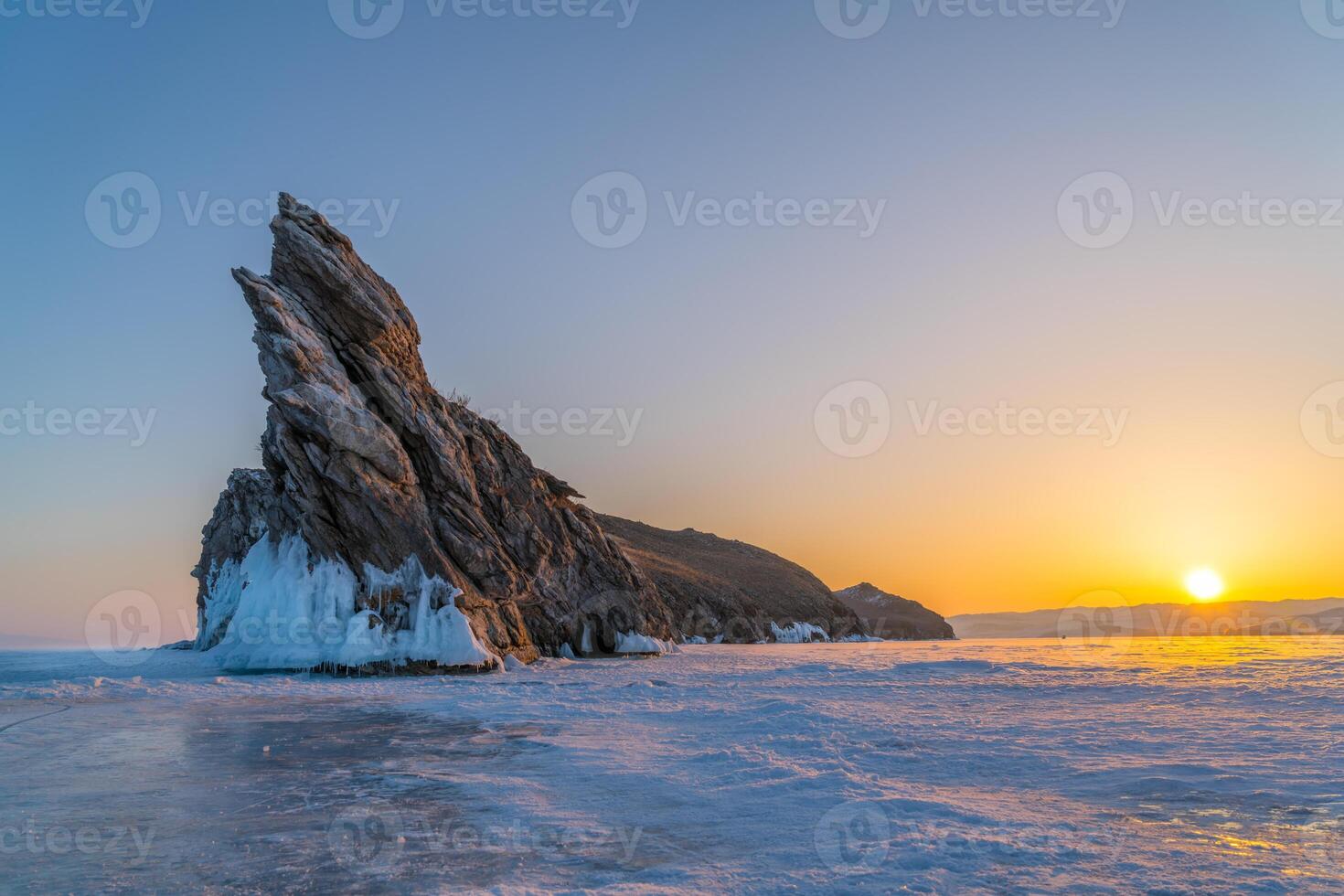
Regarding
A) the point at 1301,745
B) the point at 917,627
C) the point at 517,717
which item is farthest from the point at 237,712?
the point at 917,627

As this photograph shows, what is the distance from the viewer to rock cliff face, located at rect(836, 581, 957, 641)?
120812 millimetres

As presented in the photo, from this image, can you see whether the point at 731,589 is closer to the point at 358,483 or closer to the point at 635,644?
the point at 635,644

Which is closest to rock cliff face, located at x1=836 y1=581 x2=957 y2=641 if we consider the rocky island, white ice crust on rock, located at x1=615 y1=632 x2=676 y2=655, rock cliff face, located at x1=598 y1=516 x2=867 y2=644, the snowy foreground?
rock cliff face, located at x1=598 y1=516 x2=867 y2=644

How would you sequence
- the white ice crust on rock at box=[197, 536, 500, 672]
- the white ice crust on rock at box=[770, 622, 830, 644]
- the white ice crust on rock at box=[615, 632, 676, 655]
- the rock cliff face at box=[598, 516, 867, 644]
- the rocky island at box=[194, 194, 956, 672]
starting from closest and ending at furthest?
the white ice crust on rock at box=[197, 536, 500, 672]
the rocky island at box=[194, 194, 956, 672]
the white ice crust on rock at box=[615, 632, 676, 655]
the rock cliff face at box=[598, 516, 867, 644]
the white ice crust on rock at box=[770, 622, 830, 644]

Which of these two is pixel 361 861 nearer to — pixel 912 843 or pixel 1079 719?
pixel 912 843

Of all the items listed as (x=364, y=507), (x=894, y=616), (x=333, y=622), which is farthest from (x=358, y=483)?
(x=894, y=616)

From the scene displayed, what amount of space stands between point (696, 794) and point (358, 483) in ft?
84.5

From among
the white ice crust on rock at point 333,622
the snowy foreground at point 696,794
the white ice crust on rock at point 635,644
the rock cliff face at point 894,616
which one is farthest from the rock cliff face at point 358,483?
the rock cliff face at point 894,616

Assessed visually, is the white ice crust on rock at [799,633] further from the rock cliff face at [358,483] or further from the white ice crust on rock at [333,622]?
the white ice crust on rock at [333,622]

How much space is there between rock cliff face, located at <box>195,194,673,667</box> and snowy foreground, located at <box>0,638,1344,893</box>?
12.7 meters

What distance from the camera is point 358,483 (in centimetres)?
3216

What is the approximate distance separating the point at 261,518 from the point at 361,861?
47017mm

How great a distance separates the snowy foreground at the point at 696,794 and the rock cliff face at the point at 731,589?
60.1 m

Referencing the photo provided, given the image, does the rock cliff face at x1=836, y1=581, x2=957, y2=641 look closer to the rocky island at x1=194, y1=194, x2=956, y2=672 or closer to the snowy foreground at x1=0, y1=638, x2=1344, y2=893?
the rocky island at x1=194, y1=194, x2=956, y2=672
